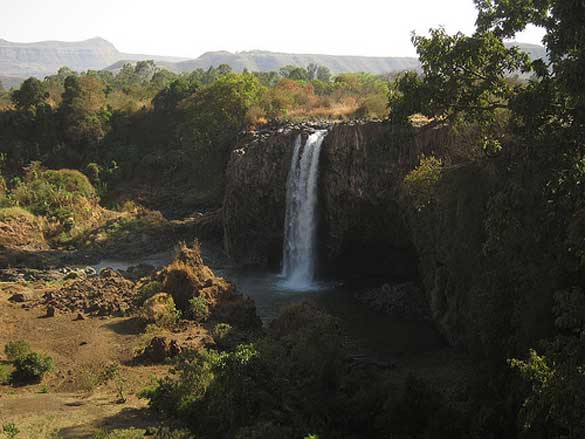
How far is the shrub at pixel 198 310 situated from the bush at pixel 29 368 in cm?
543

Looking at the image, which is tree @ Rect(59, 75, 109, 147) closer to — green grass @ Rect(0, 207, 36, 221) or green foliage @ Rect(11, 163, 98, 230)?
green foliage @ Rect(11, 163, 98, 230)

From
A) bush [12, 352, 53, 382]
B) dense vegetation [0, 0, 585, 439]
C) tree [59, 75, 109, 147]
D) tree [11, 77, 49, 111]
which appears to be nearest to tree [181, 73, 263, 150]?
tree [59, 75, 109, 147]

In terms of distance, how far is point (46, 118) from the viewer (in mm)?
48094

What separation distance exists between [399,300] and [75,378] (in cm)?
1175

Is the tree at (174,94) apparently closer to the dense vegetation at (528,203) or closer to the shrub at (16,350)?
the shrub at (16,350)

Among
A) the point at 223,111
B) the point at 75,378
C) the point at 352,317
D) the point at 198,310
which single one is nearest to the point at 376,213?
→ the point at 352,317

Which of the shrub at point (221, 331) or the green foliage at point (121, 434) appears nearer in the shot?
the green foliage at point (121, 434)

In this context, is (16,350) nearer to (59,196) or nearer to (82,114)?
(59,196)

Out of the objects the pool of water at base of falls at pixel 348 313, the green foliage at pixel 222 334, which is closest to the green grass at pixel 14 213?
the pool of water at base of falls at pixel 348 313

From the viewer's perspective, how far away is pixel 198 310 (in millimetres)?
20453

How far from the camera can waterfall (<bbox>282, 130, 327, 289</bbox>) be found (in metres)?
27.6

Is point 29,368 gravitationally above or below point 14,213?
below

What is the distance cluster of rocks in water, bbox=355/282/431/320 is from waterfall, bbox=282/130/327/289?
415 centimetres

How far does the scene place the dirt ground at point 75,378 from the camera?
12538mm
